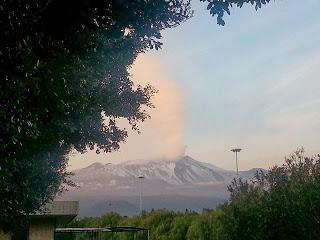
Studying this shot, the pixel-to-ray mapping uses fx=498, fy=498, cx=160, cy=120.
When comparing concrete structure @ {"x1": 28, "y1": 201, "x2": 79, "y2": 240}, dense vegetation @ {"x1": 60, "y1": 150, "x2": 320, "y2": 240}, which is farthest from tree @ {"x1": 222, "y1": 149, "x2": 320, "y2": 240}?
concrete structure @ {"x1": 28, "y1": 201, "x2": 79, "y2": 240}

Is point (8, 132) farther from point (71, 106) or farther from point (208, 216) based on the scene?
point (208, 216)

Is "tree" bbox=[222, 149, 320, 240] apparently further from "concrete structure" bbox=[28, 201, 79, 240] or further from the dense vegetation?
"concrete structure" bbox=[28, 201, 79, 240]

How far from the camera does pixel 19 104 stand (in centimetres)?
927

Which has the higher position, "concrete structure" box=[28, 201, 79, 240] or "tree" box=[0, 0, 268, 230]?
"tree" box=[0, 0, 268, 230]

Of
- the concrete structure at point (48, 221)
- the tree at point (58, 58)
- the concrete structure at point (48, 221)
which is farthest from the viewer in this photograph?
the concrete structure at point (48, 221)

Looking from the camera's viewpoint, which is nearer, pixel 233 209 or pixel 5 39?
pixel 5 39

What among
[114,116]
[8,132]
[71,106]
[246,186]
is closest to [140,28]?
[71,106]

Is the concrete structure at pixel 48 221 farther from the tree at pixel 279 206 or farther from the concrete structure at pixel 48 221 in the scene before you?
the tree at pixel 279 206

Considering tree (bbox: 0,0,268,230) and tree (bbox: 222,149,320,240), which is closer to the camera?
tree (bbox: 0,0,268,230)

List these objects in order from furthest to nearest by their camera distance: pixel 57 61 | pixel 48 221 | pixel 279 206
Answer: pixel 48 221 < pixel 279 206 < pixel 57 61

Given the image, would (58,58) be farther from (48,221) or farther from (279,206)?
(48,221)

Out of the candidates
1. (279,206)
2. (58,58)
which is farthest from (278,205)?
(58,58)

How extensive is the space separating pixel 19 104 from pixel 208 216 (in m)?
51.7

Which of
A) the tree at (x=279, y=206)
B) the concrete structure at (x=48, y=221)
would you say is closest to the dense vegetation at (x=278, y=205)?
the tree at (x=279, y=206)
